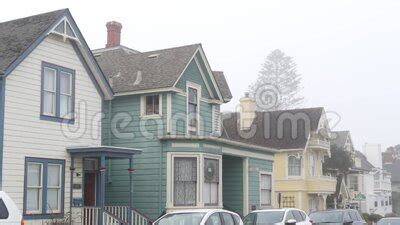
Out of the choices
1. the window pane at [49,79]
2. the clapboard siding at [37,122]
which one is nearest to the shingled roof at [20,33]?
the clapboard siding at [37,122]

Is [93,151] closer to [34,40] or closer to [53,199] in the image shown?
[53,199]

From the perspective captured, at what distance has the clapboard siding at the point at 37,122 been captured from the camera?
69.6 feet

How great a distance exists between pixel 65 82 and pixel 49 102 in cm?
114

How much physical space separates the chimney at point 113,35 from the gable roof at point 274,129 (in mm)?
11910

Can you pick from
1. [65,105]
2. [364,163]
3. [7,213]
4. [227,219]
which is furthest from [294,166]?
[7,213]

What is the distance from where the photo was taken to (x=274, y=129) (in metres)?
46.7

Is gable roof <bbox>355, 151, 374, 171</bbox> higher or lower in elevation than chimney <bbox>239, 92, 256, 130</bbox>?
lower

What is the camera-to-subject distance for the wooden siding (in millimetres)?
31516

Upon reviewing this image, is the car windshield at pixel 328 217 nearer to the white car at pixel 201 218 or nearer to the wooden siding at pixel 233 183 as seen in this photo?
the wooden siding at pixel 233 183

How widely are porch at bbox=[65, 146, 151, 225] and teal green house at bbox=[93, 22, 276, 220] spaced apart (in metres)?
1.02

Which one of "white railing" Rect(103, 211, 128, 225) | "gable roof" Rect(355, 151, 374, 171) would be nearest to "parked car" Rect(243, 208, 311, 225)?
"white railing" Rect(103, 211, 128, 225)

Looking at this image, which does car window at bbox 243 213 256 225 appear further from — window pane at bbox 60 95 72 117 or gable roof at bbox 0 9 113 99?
gable roof at bbox 0 9 113 99

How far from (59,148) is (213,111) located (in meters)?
10.0

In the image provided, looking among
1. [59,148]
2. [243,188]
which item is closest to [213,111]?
[243,188]
